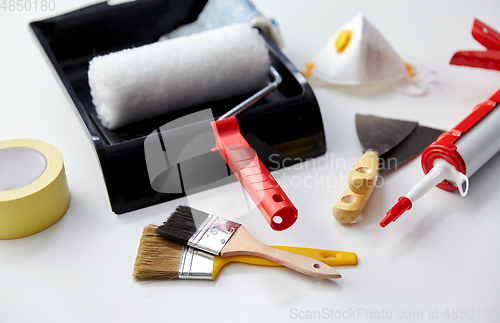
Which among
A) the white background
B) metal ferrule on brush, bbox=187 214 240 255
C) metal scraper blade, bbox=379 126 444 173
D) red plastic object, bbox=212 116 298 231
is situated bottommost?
metal scraper blade, bbox=379 126 444 173

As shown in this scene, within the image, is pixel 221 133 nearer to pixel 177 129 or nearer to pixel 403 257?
pixel 177 129

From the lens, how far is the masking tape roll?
1.87 ft

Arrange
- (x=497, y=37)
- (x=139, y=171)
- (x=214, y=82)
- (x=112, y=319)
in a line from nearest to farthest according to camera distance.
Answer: (x=112, y=319) → (x=139, y=171) → (x=214, y=82) → (x=497, y=37)

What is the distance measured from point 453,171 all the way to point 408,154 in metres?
0.10

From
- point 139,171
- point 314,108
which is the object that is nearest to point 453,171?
point 314,108

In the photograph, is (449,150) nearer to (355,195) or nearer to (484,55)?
(355,195)

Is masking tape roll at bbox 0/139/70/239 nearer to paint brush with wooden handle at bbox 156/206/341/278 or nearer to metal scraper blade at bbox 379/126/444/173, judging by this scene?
paint brush with wooden handle at bbox 156/206/341/278

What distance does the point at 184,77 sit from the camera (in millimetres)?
729

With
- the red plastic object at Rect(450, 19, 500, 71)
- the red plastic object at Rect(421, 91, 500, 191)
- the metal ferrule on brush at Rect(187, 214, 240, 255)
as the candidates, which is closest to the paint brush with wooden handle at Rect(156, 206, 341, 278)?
the metal ferrule on brush at Rect(187, 214, 240, 255)

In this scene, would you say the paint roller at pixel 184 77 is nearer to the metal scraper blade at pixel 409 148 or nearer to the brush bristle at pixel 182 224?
the brush bristle at pixel 182 224

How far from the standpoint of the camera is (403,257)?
1.89 ft

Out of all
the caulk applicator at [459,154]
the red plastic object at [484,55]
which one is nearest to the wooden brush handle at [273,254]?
the caulk applicator at [459,154]

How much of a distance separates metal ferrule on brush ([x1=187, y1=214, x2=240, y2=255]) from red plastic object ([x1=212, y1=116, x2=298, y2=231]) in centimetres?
5

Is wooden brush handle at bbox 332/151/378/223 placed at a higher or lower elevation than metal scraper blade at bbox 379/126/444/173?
higher
